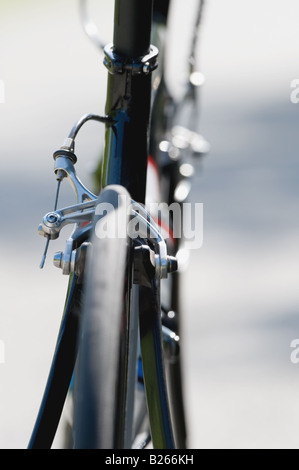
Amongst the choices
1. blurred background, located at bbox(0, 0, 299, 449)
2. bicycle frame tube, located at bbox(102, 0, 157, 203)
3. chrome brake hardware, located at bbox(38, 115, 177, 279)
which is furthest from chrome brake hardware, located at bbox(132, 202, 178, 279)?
blurred background, located at bbox(0, 0, 299, 449)

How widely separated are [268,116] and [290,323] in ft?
6.05

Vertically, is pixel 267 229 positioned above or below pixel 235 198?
below

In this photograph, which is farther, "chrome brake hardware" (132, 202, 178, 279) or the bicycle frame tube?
the bicycle frame tube

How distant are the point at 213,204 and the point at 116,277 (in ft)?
8.88

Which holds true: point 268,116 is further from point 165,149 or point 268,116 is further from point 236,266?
point 165,149

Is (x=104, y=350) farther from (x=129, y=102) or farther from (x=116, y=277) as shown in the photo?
(x=129, y=102)

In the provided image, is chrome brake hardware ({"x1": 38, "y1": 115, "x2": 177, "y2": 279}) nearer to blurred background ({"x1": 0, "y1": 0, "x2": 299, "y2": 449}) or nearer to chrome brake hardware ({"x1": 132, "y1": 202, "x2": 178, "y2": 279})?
chrome brake hardware ({"x1": 132, "y1": 202, "x2": 178, "y2": 279})

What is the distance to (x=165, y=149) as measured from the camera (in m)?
1.82

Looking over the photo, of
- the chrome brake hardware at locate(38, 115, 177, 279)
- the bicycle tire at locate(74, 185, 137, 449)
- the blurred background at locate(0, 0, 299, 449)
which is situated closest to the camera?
the bicycle tire at locate(74, 185, 137, 449)

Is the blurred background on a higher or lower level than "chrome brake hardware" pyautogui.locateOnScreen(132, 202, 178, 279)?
higher

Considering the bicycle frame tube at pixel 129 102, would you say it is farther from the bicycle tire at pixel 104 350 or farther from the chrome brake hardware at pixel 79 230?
the bicycle tire at pixel 104 350

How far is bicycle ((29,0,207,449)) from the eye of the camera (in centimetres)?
74

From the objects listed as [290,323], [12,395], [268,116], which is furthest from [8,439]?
[268,116]

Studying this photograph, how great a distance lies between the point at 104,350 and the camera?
74 cm
